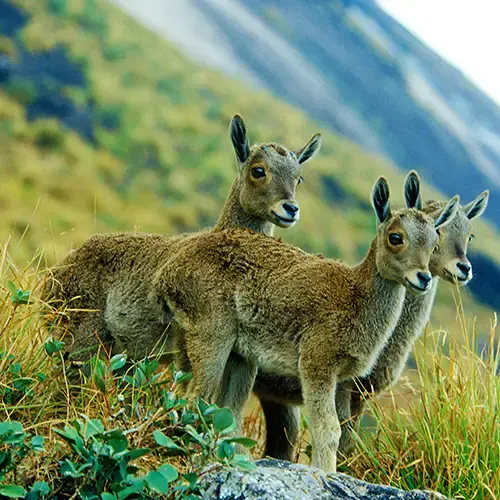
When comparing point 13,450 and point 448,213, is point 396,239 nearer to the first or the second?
point 448,213

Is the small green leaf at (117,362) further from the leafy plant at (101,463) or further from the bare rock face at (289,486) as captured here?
the bare rock face at (289,486)

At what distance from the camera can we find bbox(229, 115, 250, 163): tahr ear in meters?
8.41

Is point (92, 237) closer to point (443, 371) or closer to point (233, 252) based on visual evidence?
point (233, 252)

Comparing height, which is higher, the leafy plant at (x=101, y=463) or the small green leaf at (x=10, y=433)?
the leafy plant at (x=101, y=463)

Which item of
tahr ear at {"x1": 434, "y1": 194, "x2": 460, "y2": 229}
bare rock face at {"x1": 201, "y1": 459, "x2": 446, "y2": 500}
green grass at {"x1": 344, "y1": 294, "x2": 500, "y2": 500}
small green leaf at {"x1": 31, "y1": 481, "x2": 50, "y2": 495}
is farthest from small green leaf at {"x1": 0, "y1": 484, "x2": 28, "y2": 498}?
tahr ear at {"x1": 434, "y1": 194, "x2": 460, "y2": 229}

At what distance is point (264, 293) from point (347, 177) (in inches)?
733

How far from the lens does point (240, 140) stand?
8.47 meters

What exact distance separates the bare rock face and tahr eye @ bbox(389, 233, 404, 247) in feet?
5.75

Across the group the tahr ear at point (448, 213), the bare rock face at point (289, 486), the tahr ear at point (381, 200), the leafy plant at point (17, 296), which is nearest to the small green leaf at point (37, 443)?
the bare rock face at point (289, 486)

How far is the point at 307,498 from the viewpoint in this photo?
5.12 m

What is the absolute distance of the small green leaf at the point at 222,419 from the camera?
5.10 metres

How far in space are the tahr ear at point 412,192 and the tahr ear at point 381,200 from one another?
0.44 meters

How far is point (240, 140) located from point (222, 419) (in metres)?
3.94

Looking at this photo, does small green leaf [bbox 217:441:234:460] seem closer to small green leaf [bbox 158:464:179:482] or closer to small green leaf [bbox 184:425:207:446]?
small green leaf [bbox 184:425:207:446]
